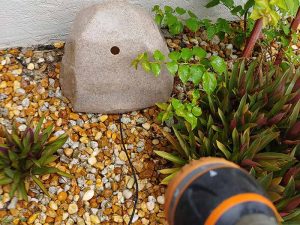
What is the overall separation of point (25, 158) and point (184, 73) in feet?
3.22

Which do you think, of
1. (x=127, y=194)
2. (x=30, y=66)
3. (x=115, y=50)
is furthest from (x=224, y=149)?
(x=30, y=66)

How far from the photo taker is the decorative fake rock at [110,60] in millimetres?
2381

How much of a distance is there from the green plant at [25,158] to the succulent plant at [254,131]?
2.06ft

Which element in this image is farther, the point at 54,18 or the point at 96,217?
the point at 54,18

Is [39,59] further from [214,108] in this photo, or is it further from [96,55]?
[214,108]

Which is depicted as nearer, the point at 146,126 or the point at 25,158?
the point at 25,158

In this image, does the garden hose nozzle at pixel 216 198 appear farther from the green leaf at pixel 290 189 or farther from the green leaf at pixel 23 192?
the green leaf at pixel 23 192

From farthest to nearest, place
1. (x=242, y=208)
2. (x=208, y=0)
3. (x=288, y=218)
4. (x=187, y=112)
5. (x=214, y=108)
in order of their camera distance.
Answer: (x=208, y=0)
(x=214, y=108)
(x=187, y=112)
(x=288, y=218)
(x=242, y=208)

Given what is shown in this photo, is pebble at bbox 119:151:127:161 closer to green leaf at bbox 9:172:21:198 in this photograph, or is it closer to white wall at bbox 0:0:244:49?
green leaf at bbox 9:172:21:198

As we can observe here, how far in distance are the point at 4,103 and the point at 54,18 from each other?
0.64m

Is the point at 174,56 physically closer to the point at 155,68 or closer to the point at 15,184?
the point at 155,68

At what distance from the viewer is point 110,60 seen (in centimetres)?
240

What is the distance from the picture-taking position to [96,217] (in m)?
2.32

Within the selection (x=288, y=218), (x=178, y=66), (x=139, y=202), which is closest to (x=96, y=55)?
(x=178, y=66)
